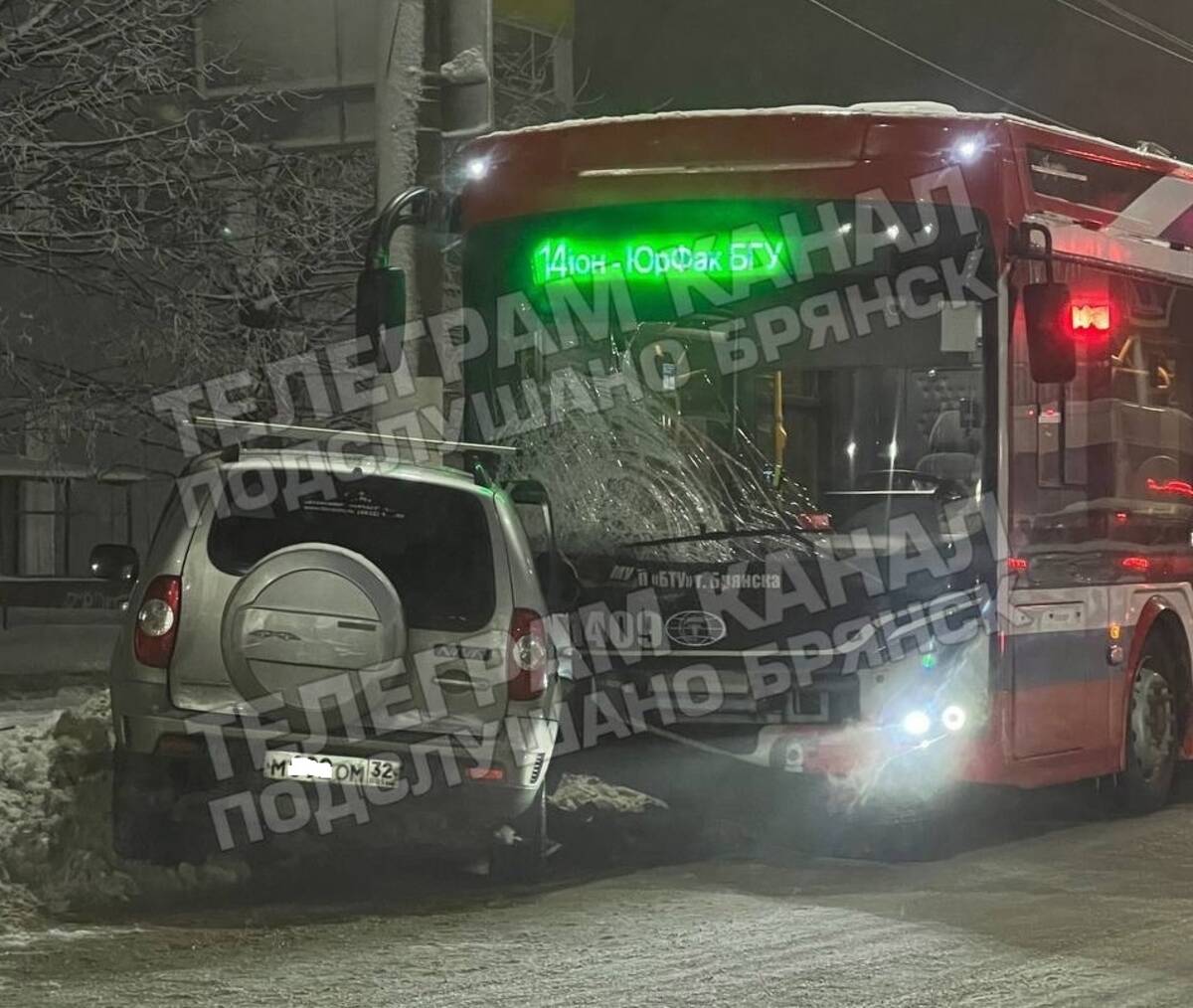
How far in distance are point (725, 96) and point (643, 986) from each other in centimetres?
2926

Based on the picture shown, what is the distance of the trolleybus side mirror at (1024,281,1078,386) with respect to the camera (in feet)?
32.6

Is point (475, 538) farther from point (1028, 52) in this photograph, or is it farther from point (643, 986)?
point (1028, 52)

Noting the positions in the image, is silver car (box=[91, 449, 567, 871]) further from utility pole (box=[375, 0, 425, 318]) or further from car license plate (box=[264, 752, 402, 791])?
utility pole (box=[375, 0, 425, 318])

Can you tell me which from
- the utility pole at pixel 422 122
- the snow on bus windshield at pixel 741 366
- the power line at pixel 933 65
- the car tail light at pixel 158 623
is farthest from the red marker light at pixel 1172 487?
the power line at pixel 933 65

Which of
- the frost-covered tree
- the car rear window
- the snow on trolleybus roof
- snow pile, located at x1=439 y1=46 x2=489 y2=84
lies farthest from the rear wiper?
the frost-covered tree

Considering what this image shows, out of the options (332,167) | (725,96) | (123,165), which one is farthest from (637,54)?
(123,165)

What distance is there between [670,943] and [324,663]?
1793 mm

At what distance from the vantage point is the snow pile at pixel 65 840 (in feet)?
27.6

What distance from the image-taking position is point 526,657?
8773 mm

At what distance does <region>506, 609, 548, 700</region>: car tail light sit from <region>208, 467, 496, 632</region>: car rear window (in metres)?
0.14

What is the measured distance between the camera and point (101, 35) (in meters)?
14.2

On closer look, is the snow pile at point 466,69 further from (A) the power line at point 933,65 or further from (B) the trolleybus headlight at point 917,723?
(A) the power line at point 933,65

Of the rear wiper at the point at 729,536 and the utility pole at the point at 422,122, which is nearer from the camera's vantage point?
the rear wiper at the point at 729,536

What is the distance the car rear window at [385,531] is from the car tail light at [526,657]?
14 centimetres
